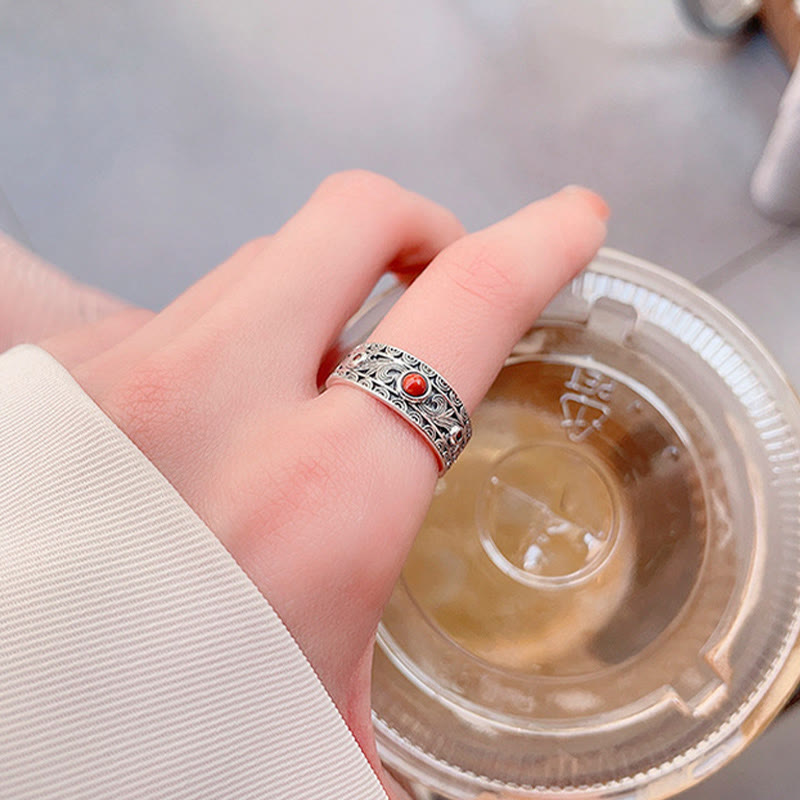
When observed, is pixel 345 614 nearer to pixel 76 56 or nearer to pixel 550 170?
pixel 550 170

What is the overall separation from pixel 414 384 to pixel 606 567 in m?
0.18

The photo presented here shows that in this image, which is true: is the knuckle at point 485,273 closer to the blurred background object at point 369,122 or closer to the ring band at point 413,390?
the ring band at point 413,390

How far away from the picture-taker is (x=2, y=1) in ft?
2.21

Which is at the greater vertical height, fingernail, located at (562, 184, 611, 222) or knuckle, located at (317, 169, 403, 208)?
fingernail, located at (562, 184, 611, 222)

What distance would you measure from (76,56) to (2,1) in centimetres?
8

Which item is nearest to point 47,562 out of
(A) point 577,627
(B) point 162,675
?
(B) point 162,675

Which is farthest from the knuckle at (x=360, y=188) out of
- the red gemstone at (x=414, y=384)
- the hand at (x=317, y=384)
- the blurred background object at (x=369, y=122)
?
the blurred background object at (x=369, y=122)

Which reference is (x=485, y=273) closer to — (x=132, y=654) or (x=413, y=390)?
(x=413, y=390)

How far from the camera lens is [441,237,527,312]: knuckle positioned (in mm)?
341

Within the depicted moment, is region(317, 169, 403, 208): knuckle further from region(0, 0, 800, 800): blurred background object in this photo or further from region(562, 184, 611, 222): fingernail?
region(0, 0, 800, 800): blurred background object

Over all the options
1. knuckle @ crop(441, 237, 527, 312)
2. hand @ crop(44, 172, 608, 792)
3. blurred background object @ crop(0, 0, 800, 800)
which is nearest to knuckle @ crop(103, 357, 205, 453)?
hand @ crop(44, 172, 608, 792)

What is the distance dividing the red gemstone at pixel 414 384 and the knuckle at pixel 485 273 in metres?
0.05

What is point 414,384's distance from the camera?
0.31 metres

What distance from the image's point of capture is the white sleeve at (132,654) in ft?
0.73
